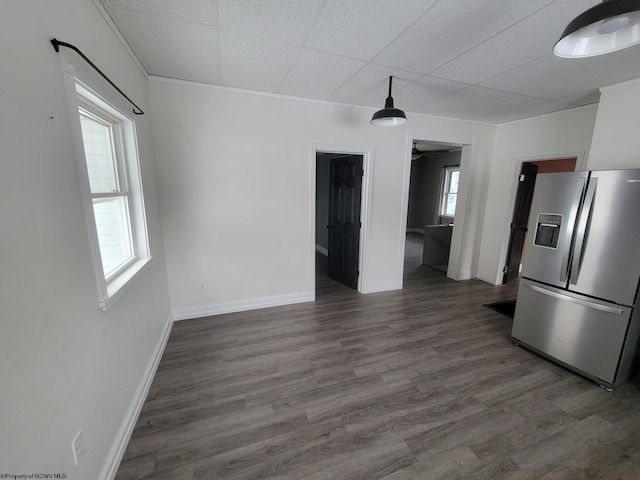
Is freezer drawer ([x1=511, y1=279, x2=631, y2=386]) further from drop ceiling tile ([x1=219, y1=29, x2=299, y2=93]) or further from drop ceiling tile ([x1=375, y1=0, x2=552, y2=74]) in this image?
drop ceiling tile ([x1=219, y1=29, x2=299, y2=93])

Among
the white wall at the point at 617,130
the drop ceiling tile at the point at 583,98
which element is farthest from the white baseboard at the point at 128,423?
the drop ceiling tile at the point at 583,98

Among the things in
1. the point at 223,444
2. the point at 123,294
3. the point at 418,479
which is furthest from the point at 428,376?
the point at 123,294

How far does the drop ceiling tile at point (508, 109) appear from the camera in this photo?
3.07 meters

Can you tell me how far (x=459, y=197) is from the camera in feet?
14.4

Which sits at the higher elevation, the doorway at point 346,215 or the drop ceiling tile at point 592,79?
the drop ceiling tile at point 592,79

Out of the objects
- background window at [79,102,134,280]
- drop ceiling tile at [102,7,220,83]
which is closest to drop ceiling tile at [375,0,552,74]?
drop ceiling tile at [102,7,220,83]

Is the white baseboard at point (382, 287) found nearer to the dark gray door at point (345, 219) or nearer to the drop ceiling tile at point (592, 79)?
the dark gray door at point (345, 219)

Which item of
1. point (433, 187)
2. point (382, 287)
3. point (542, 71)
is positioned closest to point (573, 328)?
point (382, 287)

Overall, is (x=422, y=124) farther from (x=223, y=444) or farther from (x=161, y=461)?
(x=161, y=461)

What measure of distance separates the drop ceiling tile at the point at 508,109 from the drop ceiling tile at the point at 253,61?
2.53 metres

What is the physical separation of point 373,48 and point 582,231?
2.26 m

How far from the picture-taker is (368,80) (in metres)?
2.60

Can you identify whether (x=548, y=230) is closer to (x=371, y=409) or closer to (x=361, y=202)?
(x=361, y=202)

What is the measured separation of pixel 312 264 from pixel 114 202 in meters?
2.28
